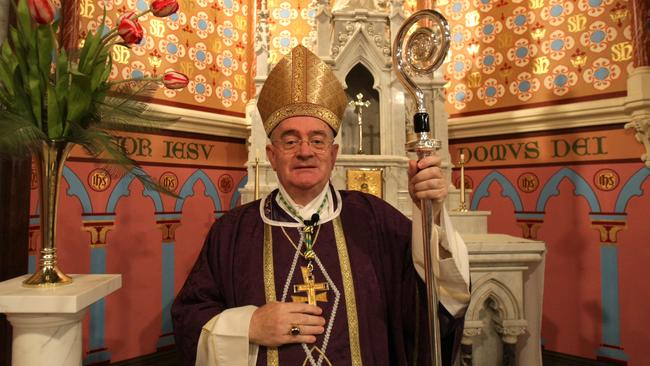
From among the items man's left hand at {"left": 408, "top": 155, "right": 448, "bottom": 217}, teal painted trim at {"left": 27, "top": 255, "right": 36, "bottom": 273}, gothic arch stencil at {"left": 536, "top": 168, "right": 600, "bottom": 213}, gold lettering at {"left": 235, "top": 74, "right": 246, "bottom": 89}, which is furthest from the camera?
gold lettering at {"left": 235, "top": 74, "right": 246, "bottom": 89}

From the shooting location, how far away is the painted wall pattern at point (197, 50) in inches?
133

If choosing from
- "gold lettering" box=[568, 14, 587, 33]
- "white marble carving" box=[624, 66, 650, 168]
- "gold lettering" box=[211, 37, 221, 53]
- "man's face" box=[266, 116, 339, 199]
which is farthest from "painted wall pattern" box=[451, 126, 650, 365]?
"gold lettering" box=[211, 37, 221, 53]

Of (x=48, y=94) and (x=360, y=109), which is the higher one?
(x=360, y=109)

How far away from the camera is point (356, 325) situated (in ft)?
4.47

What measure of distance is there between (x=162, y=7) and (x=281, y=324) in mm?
1375

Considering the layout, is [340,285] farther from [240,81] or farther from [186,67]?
[240,81]

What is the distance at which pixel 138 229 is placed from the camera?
11.1 ft

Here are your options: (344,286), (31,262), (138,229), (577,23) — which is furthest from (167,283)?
(577,23)

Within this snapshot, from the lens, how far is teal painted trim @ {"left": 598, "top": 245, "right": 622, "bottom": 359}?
3.13 meters

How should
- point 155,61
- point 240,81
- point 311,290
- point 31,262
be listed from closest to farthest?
point 311,290, point 31,262, point 155,61, point 240,81

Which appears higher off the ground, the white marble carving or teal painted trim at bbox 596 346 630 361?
the white marble carving

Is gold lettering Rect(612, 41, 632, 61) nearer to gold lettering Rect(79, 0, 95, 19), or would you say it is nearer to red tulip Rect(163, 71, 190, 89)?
red tulip Rect(163, 71, 190, 89)

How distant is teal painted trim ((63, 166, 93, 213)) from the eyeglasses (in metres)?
2.25

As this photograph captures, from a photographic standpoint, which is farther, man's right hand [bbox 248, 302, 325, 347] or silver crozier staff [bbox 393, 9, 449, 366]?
man's right hand [bbox 248, 302, 325, 347]
